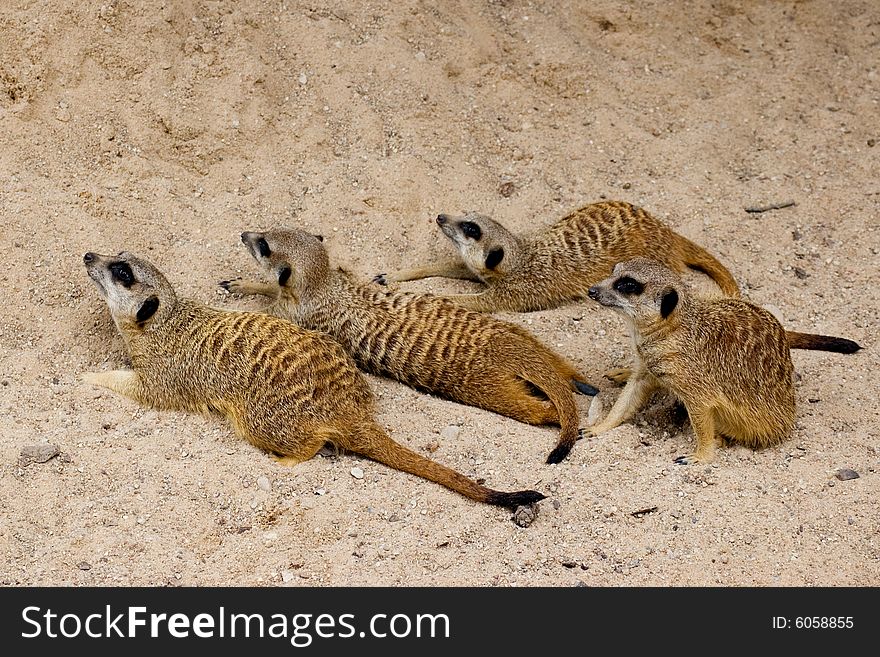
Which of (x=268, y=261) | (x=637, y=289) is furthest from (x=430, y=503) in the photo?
(x=268, y=261)

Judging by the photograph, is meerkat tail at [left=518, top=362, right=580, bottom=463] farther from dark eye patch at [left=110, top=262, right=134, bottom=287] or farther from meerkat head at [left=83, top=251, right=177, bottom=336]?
dark eye patch at [left=110, top=262, right=134, bottom=287]

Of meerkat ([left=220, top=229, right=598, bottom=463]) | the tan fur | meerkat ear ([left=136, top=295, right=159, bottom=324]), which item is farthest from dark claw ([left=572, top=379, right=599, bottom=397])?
meerkat ear ([left=136, top=295, right=159, bottom=324])

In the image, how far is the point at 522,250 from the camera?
4.23 m

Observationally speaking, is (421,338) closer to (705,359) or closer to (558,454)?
(558,454)

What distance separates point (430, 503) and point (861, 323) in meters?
1.91

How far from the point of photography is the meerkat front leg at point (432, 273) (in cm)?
419

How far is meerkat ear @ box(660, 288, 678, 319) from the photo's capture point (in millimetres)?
3219

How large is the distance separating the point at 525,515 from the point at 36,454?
1.42 meters

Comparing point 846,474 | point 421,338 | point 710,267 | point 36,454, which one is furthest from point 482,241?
point 36,454

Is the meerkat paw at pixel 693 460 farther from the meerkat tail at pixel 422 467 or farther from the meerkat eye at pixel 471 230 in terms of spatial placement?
the meerkat eye at pixel 471 230

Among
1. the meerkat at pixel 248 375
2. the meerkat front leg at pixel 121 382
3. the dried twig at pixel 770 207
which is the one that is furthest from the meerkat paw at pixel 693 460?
the meerkat front leg at pixel 121 382

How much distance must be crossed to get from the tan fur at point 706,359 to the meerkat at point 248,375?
0.72 m

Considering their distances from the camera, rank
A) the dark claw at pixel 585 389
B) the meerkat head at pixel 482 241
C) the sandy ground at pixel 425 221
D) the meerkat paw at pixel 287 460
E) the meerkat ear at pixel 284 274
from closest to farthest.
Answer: the sandy ground at pixel 425 221, the meerkat paw at pixel 287 460, the dark claw at pixel 585 389, the meerkat ear at pixel 284 274, the meerkat head at pixel 482 241

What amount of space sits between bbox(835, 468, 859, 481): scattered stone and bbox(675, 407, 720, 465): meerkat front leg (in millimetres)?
368
